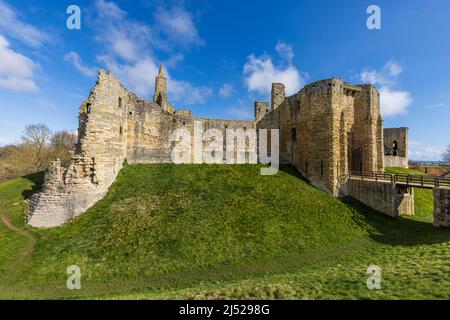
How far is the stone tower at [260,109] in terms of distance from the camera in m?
27.8

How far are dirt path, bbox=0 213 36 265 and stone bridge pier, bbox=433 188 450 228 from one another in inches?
1023

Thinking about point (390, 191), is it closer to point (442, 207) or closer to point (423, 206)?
point (442, 207)

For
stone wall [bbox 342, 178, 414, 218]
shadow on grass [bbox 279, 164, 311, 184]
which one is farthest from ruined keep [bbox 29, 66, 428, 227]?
stone wall [bbox 342, 178, 414, 218]

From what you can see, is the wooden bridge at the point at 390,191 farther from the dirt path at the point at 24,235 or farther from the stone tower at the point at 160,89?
the stone tower at the point at 160,89

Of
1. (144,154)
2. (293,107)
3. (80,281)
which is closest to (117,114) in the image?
(144,154)

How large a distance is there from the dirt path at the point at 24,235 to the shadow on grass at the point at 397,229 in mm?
21695

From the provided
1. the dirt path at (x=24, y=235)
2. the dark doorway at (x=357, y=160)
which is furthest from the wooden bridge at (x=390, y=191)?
the dirt path at (x=24, y=235)

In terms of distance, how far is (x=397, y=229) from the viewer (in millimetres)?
15781

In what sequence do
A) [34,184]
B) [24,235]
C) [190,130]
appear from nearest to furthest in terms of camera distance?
[24,235], [34,184], [190,130]

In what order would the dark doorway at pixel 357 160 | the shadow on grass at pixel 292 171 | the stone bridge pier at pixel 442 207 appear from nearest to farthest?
1. the stone bridge pier at pixel 442 207
2. the shadow on grass at pixel 292 171
3. the dark doorway at pixel 357 160

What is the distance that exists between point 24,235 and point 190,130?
1632cm

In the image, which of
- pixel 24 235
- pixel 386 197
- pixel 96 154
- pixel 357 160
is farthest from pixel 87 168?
pixel 357 160

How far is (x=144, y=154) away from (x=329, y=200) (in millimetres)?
18728
